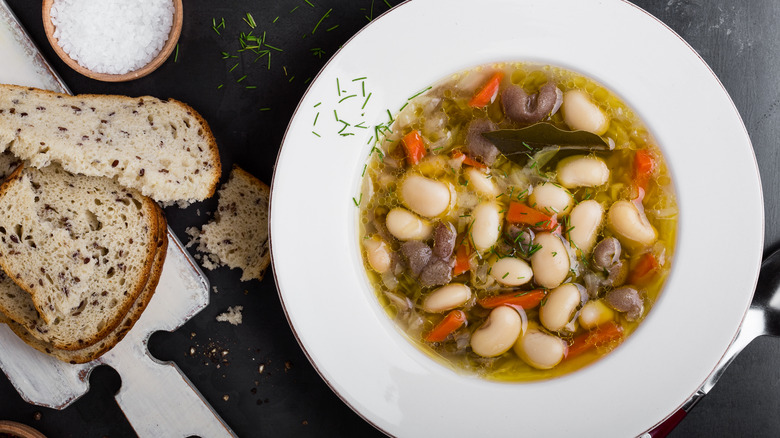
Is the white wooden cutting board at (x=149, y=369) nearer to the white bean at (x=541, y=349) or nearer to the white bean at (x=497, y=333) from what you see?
the white bean at (x=497, y=333)

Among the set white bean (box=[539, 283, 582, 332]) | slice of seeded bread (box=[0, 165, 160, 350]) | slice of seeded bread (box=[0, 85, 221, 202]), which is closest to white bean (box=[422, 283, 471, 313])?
white bean (box=[539, 283, 582, 332])

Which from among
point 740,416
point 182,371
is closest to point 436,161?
point 182,371

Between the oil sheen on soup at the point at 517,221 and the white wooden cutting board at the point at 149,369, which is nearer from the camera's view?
the oil sheen on soup at the point at 517,221

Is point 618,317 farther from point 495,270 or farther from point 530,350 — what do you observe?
point 495,270

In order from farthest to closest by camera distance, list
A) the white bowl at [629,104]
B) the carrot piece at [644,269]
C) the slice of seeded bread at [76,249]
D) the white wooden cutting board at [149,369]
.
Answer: the white wooden cutting board at [149,369] < the slice of seeded bread at [76,249] < the carrot piece at [644,269] < the white bowl at [629,104]

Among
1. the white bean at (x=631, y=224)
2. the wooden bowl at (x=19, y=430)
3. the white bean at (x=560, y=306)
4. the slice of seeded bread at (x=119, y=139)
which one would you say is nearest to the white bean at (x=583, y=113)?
the white bean at (x=631, y=224)
